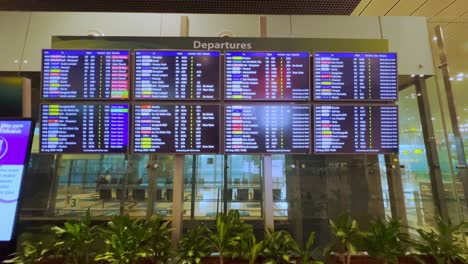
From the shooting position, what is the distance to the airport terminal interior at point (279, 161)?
3.82 meters

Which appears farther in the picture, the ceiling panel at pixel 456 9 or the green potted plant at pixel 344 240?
the ceiling panel at pixel 456 9

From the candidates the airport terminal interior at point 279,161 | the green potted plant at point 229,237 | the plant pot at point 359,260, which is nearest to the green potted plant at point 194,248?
the green potted plant at point 229,237

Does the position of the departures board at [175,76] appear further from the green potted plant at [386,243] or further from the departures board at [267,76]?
the green potted plant at [386,243]

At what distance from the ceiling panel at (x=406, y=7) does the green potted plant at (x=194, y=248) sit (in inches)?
183

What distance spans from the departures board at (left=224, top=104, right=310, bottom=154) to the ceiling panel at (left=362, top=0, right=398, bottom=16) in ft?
10.4

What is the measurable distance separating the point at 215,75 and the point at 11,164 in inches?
85.1

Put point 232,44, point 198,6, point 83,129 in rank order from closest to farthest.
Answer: point 83,129 → point 232,44 → point 198,6

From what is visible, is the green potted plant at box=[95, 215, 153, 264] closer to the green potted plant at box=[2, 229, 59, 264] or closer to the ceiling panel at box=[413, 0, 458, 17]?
the green potted plant at box=[2, 229, 59, 264]

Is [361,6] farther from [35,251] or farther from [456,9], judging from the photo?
[35,251]

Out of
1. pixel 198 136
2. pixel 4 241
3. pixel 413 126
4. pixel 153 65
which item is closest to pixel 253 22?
pixel 153 65

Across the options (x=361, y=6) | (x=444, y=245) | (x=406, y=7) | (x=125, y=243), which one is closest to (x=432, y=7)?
(x=406, y=7)

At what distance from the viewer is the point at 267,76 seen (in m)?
3.00

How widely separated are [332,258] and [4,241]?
3072 mm

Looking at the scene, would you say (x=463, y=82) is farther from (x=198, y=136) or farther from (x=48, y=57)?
(x=48, y=57)
